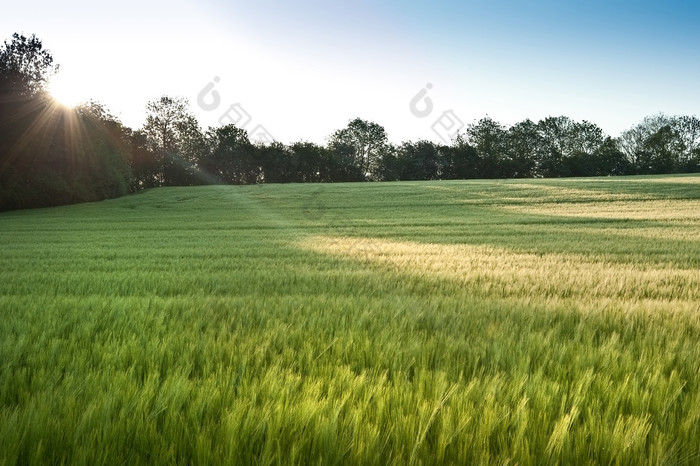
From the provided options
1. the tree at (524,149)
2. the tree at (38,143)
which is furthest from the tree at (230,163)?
the tree at (524,149)

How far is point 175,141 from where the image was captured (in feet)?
246

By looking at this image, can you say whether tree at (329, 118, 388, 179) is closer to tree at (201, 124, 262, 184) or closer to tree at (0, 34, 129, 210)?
tree at (201, 124, 262, 184)

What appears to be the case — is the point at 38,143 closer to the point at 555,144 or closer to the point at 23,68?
the point at 23,68

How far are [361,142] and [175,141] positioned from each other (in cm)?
3709

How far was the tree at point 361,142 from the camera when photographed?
281ft

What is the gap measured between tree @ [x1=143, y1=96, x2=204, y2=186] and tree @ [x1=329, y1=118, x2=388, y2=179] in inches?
1061

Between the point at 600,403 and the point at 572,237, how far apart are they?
12505 millimetres

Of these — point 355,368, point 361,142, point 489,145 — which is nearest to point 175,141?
point 361,142

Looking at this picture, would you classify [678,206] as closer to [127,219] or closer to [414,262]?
[414,262]

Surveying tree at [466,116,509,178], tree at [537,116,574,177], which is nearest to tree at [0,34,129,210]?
tree at [466,116,509,178]

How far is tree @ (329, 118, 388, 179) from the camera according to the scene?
8578cm

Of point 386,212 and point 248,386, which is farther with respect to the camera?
point 386,212

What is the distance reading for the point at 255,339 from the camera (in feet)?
9.84

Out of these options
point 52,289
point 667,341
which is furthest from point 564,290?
point 52,289
